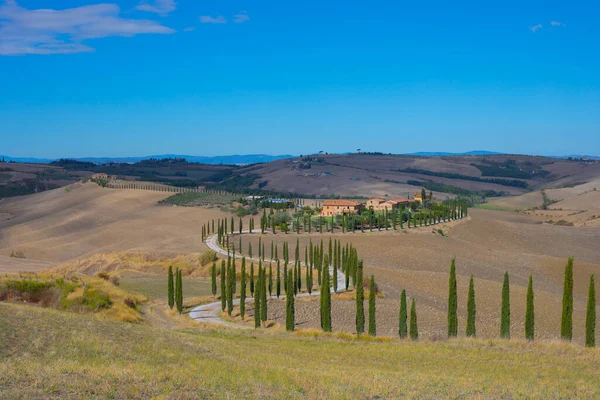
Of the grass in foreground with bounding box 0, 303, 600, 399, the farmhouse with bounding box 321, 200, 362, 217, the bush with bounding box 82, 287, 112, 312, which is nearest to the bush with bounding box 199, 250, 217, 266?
the bush with bounding box 82, 287, 112, 312

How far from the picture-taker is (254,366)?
1958cm

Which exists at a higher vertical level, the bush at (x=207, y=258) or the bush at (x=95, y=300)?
the bush at (x=95, y=300)

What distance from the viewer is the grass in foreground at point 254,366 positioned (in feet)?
51.0

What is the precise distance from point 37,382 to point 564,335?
82.3 ft

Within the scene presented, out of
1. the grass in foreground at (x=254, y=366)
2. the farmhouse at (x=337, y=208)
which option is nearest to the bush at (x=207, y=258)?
the farmhouse at (x=337, y=208)

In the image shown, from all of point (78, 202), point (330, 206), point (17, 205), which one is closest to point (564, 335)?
point (330, 206)

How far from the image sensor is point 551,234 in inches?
3460

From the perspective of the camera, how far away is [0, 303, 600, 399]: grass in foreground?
611 inches

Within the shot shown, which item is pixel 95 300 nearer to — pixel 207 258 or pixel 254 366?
pixel 254 366

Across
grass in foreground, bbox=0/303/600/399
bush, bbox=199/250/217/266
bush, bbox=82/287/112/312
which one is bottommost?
bush, bbox=199/250/217/266

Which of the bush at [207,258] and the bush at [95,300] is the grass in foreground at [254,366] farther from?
the bush at [207,258]

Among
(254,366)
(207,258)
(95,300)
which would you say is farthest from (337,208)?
(254,366)

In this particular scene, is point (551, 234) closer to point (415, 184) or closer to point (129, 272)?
point (129, 272)

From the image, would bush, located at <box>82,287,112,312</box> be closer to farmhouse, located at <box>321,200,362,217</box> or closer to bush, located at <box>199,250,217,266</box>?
bush, located at <box>199,250,217,266</box>
